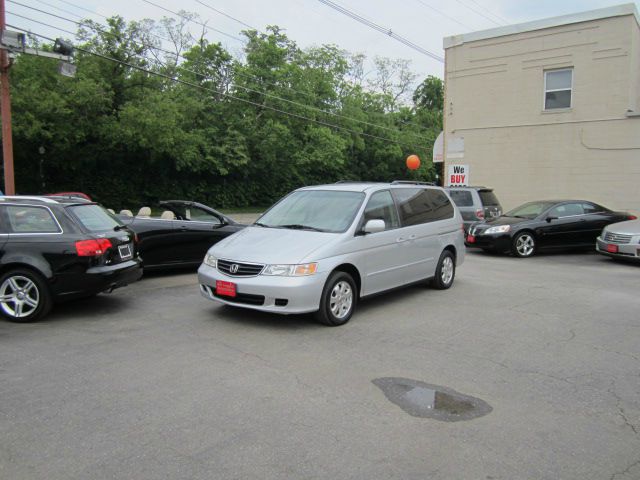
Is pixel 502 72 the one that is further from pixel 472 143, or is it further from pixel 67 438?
pixel 67 438

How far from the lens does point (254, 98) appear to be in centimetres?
3675

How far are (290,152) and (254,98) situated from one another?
4773mm

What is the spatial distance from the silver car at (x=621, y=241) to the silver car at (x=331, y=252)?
5.73 m

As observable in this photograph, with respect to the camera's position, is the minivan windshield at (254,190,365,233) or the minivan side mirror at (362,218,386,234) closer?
the minivan side mirror at (362,218,386,234)

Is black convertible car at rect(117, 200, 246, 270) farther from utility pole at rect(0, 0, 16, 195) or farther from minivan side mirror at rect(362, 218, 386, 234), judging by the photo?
utility pole at rect(0, 0, 16, 195)

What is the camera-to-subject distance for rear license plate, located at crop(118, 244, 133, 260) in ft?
24.0

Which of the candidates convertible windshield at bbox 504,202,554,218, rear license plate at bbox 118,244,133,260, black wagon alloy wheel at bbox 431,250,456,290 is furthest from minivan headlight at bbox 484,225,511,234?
rear license plate at bbox 118,244,133,260

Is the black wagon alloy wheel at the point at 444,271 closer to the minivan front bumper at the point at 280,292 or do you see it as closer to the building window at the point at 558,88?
the minivan front bumper at the point at 280,292

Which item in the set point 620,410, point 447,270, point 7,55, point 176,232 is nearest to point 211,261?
point 176,232

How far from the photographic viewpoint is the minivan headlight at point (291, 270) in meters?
6.20

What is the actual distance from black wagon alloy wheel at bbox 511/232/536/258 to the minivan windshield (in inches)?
291

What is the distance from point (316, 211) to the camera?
745cm

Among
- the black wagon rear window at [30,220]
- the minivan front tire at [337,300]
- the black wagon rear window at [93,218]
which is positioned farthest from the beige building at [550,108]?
the black wagon rear window at [30,220]

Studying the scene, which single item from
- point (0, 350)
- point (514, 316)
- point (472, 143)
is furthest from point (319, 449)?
point (472, 143)
